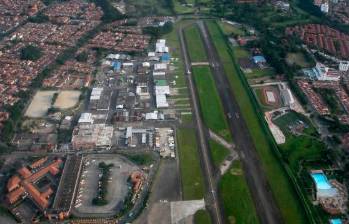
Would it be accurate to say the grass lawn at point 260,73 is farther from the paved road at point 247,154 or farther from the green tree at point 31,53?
the green tree at point 31,53

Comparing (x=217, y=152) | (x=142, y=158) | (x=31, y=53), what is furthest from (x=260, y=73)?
(x=31, y=53)

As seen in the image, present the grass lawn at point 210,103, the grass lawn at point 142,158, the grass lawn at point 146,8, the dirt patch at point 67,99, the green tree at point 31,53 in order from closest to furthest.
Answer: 1. the grass lawn at point 142,158
2. the grass lawn at point 210,103
3. the dirt patch at point 67,99
4. the green tree at point 31,53
5. the grass lawn at point 146,8

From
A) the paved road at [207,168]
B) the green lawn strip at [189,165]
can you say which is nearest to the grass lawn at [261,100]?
the paved road at [207,168]

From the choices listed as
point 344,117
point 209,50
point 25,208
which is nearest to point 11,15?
point 209,50

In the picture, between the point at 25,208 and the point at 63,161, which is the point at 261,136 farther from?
the point at 25,208

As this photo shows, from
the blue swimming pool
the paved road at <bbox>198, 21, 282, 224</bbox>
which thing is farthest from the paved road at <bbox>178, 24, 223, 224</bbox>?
the blue swimming pool

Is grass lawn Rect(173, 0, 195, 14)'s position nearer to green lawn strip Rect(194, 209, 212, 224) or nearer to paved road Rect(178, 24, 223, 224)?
paved road Rect(178, 24, 223, 224)

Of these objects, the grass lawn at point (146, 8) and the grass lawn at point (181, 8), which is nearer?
the grass lawn at point (146, 8)
